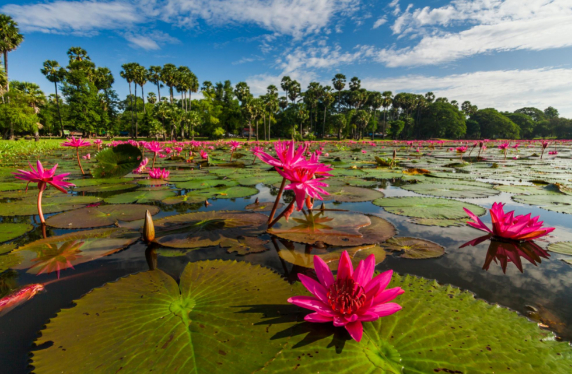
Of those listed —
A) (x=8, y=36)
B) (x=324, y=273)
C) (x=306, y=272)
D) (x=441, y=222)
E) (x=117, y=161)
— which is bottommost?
(x=306, y=272)

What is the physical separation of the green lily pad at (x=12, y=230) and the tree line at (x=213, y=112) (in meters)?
31.6

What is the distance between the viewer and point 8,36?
92.4 feet

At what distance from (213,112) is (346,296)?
50125mm

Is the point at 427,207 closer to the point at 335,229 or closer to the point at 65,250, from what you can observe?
the point at 335,229

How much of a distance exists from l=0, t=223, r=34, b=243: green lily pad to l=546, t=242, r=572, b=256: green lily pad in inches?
174

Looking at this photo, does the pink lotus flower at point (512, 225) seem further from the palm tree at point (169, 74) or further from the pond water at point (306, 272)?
the palm tree at point (169, 74)

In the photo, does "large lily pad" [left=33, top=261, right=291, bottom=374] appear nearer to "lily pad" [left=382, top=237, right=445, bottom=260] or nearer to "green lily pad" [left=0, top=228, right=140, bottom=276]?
"green lily pad" [left=0, top=228, right=140, bottom=276]

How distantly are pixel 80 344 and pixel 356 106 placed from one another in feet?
223

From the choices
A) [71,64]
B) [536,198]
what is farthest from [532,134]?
[71,64]

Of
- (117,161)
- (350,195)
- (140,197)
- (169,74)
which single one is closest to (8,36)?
(169,74)

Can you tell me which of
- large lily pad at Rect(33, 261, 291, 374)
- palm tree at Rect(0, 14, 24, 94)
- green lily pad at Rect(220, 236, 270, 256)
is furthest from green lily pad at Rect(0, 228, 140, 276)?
palm tree at Rect(0, 14, 24, 94)

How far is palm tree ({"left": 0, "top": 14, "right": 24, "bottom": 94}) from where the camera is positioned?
1085 inches

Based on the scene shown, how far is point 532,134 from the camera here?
65.8 metres

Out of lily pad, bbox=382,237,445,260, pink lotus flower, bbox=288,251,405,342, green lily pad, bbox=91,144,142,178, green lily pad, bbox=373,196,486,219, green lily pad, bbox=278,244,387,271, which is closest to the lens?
pink lotus flower, bbox=288,251,405,342
